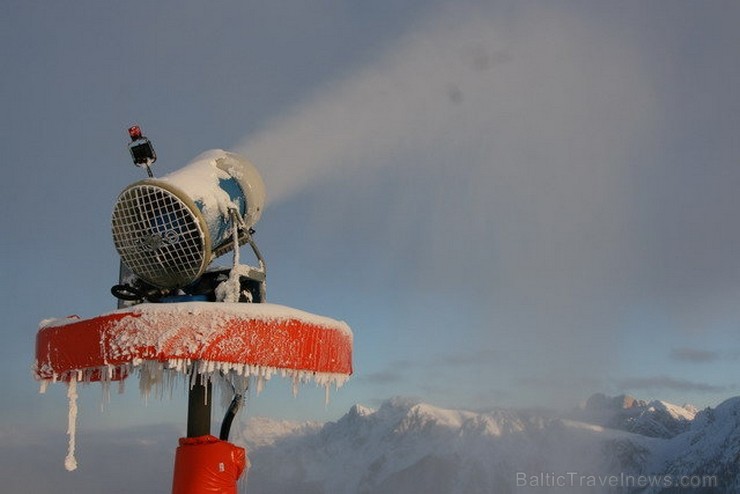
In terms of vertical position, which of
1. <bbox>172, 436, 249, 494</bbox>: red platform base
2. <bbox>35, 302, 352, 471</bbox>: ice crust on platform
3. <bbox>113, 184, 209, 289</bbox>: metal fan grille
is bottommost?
<bbox>172, 436, 249, 494</bbox>: red platform base

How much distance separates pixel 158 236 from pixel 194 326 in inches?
44.3

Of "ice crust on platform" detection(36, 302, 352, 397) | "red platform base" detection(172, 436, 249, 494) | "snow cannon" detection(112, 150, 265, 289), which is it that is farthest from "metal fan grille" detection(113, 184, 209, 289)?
"red platform base" detection(172, 436, 249, 494)

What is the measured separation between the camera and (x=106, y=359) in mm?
5559

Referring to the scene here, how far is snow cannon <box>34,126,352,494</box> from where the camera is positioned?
217 inches

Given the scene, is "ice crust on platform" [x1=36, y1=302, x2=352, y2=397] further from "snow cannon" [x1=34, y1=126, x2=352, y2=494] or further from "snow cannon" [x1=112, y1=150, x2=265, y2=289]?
"snow cannon" [x1=112, y1=150, x2=265, y2=289]

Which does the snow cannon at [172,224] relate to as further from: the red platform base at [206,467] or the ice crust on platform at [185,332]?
the red platform base at [206,467]

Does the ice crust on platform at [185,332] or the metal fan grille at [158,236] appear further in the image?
the metal fan grille at [158,236]

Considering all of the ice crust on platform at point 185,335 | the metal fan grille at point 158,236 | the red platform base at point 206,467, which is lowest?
the red platform base at point 206,467

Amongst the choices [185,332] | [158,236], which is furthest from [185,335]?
[158,236]

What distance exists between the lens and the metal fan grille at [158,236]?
6.10 meters

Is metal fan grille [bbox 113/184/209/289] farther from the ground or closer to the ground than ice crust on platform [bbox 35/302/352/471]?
farther from the ground

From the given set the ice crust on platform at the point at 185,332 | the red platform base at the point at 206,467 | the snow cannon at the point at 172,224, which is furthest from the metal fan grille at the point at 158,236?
the red platform base at the point at 206,467

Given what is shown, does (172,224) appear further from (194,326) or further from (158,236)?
(194,326)

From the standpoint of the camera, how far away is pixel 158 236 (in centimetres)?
617
